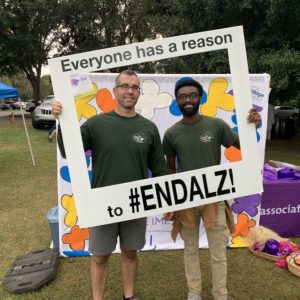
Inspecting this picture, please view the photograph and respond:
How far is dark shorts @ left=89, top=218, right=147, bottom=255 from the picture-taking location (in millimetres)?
2656

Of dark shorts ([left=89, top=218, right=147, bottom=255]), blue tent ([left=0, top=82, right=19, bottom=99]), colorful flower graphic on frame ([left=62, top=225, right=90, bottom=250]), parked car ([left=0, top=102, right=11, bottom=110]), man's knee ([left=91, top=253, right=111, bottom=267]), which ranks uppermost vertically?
parked car ([left=0, top=102, right=11, bottom=110])

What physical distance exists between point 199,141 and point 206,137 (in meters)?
0.06

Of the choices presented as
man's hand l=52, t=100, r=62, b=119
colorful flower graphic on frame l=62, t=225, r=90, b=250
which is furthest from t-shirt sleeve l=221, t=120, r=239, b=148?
colorful flower graphic on frame l=62, t=225, r=90, b=250

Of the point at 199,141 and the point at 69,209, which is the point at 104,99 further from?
the point at 199,141

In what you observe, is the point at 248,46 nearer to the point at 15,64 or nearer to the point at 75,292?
the point at 75,292

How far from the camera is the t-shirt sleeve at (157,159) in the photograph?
2.66 m

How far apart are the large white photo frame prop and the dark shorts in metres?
0.22

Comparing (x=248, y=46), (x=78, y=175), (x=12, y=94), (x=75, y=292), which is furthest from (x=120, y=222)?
(x=248, y=46)

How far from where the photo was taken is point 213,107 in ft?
12.8

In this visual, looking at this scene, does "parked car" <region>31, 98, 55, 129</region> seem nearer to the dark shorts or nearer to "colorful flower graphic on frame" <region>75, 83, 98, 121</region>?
"colorful flower graphic on frame" <region>75, 83, 98, 121</region>

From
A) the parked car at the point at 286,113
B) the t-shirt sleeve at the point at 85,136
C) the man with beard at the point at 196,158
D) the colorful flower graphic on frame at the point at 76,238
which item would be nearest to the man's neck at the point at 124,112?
the t-shirt sleeve at the point at 85,136

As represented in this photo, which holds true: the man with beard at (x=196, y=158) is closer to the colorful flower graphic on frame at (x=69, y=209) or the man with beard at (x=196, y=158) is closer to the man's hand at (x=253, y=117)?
the man's hand at (x=253, y=117)

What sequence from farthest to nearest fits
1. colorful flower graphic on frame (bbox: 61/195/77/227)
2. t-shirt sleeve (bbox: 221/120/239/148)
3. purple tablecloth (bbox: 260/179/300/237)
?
purple tablecloth (bbox: 260/179/300/237) → colorful flower graphic on frame (bbox: 61/195/77/227) → t-shirt sleeve (bbox: 221/120/239/148)

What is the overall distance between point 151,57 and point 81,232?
2446 millimetres
